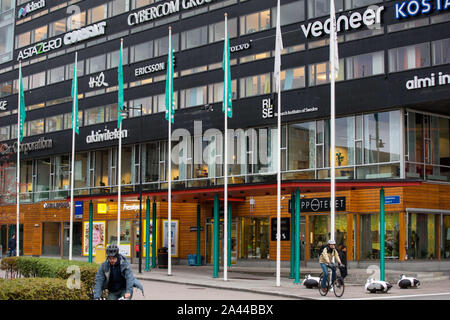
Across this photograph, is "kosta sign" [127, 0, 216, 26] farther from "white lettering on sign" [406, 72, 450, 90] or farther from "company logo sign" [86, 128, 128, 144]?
"white lettering on sign" [406, 72, 450, 90]

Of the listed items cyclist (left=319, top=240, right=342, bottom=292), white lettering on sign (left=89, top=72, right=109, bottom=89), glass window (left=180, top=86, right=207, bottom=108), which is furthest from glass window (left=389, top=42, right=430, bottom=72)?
white lettering on sign (left=89, top=72, right=109, bottom=89)

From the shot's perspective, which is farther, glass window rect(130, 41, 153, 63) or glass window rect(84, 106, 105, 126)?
glass window rect(84, 106, 105, 126)

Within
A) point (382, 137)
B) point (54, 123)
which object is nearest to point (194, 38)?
point (382, 137)

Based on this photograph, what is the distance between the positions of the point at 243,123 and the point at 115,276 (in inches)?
1321

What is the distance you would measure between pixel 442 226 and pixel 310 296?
1728 centimetres

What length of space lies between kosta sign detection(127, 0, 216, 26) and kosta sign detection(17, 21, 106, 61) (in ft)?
12.2

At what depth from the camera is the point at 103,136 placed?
54.2m

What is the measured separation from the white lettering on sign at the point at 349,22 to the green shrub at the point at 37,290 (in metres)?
27.2

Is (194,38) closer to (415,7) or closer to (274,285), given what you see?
(415,7)

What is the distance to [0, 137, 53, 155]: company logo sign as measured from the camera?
5960 centimetres

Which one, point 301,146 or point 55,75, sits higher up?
point 55,75

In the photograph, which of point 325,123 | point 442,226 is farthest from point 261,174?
point 442,226

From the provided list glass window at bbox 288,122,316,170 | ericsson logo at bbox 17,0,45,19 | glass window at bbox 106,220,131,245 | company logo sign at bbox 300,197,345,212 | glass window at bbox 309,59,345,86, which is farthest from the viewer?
ericsson logo at bbox 17,0,45,19

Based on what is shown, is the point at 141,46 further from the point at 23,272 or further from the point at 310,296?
the point at 310,296
